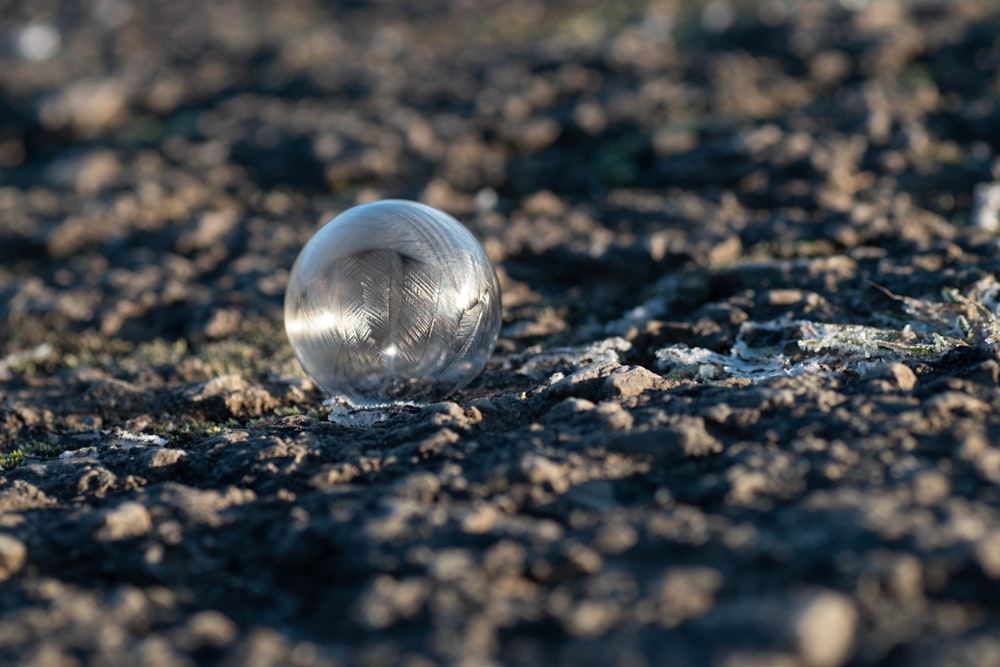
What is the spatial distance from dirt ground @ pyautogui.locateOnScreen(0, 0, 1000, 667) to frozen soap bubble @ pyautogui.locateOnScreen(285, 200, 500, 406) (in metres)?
0.20

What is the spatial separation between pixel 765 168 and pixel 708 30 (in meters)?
3.83

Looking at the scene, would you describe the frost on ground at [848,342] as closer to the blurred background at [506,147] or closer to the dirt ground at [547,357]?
the dirt ground at [547,357]

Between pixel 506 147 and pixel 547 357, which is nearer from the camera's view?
pixel 547 357

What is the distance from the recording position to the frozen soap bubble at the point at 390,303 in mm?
3932

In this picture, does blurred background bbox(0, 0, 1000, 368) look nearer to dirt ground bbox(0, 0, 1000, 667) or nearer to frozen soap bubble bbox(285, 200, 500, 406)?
dirt ground bbox(0, 0, 1000, 667)

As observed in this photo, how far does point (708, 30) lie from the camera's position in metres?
10.7

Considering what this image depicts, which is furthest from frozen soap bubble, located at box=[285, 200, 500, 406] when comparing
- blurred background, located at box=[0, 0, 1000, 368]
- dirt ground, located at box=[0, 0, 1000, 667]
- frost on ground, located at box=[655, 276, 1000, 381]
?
blurred background, located at box=[0, 0, 1000, 368]

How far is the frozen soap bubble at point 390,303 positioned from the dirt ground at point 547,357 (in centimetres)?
20

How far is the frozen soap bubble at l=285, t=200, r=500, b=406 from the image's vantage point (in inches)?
155

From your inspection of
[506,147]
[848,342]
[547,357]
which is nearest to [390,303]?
[547,357]

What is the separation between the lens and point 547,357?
496cm

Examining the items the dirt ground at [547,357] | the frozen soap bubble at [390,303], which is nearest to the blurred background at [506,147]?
the dirt ground at [547,357]

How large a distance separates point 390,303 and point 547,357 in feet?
4.04

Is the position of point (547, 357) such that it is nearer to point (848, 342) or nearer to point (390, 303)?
point (390, 303)
